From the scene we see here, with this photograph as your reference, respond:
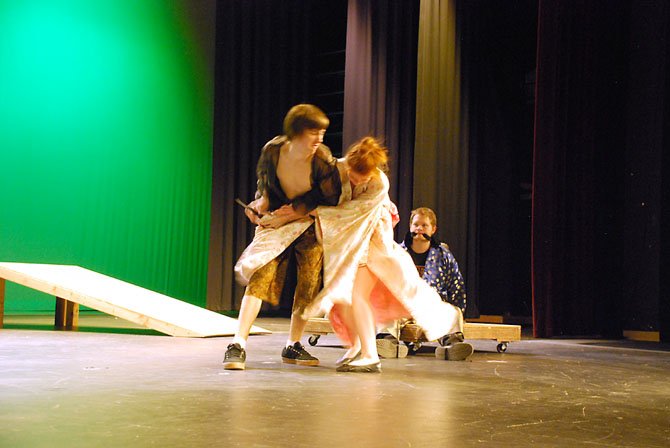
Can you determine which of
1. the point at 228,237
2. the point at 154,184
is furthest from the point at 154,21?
the point at 228,237

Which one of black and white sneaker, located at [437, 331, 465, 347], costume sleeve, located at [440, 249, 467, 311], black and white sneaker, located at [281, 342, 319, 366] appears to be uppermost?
costume sleeve, located at [440, 249, 467, 311]

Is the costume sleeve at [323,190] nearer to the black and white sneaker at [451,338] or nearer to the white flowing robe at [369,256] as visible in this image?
the white flowing robe at [369,256]

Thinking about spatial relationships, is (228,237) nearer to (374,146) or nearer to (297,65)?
(297,65)

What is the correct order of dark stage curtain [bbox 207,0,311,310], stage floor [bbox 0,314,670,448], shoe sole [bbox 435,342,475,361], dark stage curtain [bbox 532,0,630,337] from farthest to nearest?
dark stage curtain [bbox 207,0,311,310] → dark stage curtain [bbox 532,0,630,337] → shoe sole [bbox 435,342,475,361] → stage floor [bbox 0,314,670,448]

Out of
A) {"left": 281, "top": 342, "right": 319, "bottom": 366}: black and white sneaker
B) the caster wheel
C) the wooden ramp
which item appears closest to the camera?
{"left": 281, "top": 342, "right": 319, "bottom": 366}: black and white sneaker

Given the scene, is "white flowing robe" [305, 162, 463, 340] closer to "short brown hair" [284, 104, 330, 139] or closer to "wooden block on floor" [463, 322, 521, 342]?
"short brown hair" [284, 104, 330, 139]

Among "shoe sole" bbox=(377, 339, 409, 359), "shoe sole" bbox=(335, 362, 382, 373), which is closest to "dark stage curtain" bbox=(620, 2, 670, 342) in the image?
"shoe sole" bbox=(377, 339, 409, 359)

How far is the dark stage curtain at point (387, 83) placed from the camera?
8.26 metres

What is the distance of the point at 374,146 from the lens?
12.3 feet

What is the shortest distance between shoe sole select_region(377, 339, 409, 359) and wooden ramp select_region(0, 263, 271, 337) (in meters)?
1.39

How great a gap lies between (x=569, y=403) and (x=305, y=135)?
5.05ft

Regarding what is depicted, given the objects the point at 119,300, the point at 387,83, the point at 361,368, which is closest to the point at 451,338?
the point at 361,368

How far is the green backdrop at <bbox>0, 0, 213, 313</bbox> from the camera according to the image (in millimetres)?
8227

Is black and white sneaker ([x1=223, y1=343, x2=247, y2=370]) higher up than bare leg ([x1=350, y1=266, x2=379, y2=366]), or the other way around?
bare leg ([x1=350, y1=266, x2=379, y2=366])
